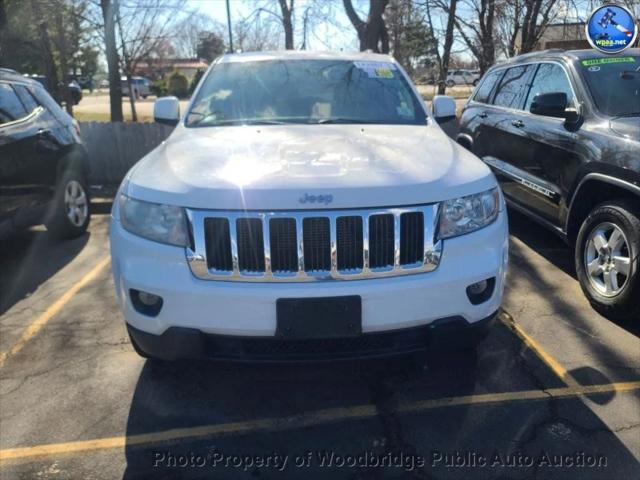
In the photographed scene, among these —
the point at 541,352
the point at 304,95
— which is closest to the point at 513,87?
the point at 304,95

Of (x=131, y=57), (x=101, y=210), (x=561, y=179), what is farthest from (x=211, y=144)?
(x=131, y=57)

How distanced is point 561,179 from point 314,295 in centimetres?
297

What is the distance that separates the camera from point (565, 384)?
9.80 feet

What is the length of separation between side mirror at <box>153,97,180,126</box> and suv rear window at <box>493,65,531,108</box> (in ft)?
11.2

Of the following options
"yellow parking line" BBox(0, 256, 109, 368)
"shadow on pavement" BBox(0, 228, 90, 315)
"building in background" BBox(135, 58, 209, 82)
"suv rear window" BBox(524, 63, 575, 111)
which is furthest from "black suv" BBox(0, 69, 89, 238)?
"building in background" BBox(135, 58, 209, 82)

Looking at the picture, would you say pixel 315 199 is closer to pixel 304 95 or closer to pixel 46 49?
pixel 304 95

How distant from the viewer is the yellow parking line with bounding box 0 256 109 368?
139 inches

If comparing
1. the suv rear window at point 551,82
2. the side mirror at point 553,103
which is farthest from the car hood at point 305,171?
the suv rear window at point 551,82

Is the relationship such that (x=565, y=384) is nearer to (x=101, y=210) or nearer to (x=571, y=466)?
(x=571, y=466)

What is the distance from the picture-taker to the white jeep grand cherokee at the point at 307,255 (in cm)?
235

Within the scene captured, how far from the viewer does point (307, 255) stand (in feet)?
7.77

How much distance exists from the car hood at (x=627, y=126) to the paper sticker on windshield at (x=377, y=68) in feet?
5.40

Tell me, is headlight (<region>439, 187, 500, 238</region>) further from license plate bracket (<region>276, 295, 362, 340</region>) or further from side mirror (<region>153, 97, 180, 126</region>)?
side mirror (<region>153, 97, 180, 126</region>)

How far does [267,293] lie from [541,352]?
1981 mm
